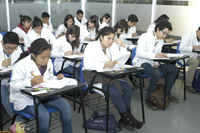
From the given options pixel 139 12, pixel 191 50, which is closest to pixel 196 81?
pixel 191 50

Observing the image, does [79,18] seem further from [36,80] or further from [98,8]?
[36,80]

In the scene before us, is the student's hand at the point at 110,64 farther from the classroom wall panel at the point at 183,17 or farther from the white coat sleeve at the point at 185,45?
the classroom wall panel at the point at 183,17

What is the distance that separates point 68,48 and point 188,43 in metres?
2.22

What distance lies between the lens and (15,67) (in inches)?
79.8

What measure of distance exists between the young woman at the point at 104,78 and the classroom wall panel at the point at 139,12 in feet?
13.7

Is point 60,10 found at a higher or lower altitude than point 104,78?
higher

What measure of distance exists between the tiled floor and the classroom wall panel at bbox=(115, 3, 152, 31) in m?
3.57

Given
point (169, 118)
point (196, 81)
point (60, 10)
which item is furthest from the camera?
point (60, 10)

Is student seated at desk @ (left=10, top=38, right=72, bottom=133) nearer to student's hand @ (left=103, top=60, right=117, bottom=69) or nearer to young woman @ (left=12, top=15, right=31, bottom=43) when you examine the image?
student's hand @ (left=103, top=60, right=117, bottom=69)

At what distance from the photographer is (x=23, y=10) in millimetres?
6375

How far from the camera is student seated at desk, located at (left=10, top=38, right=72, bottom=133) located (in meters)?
1.96

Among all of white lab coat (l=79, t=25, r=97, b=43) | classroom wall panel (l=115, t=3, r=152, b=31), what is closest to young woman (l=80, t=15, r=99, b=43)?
white lab coat (l=79, t=25, r=97, b=43)

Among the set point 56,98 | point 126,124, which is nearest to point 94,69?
point 56,98

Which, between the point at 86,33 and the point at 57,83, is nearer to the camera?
the point at 57,83
